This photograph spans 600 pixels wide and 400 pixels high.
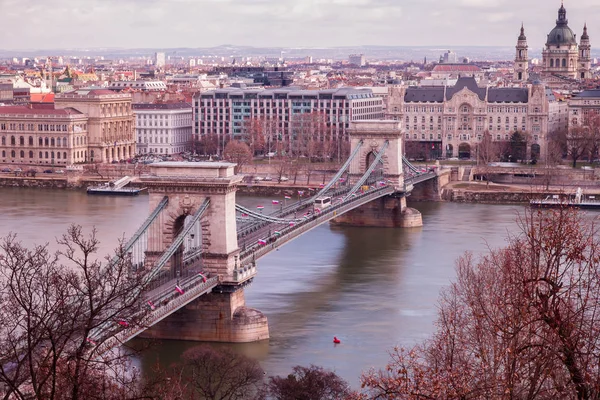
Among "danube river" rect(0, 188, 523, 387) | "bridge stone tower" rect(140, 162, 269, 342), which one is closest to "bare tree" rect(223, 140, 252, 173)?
"danube river" rect(0, 188, 523, 387)

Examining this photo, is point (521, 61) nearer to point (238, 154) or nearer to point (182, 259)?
point (238, 154)

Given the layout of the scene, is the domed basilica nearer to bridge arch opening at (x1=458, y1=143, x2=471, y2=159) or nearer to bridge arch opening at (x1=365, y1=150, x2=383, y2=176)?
bridge arch opening at (x1=458, y1=143, x2=471, y2=159)

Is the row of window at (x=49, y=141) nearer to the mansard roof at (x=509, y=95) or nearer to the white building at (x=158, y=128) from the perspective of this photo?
the white building at (x=158, y=128)

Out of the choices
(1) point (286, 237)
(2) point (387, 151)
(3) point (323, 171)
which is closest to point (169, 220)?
(1) point (286, 237)

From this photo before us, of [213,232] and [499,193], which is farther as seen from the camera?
[499,193]

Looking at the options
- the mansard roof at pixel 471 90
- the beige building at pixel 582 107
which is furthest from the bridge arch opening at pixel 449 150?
the beige building at pixel 582 107

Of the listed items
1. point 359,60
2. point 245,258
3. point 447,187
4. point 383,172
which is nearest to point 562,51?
point 447,187
